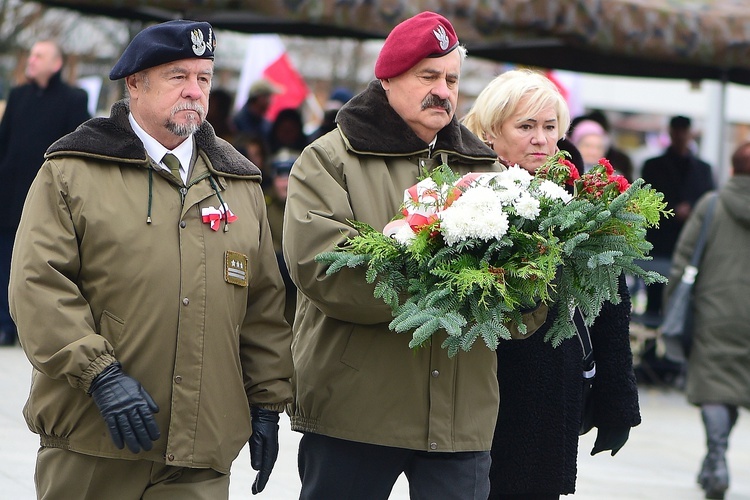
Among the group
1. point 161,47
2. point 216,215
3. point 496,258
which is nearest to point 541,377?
point 496,258

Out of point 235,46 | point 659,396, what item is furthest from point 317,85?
point 659,396

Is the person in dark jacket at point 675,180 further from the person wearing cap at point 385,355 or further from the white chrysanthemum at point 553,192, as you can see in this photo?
the white chrysanthemum at point 553,192

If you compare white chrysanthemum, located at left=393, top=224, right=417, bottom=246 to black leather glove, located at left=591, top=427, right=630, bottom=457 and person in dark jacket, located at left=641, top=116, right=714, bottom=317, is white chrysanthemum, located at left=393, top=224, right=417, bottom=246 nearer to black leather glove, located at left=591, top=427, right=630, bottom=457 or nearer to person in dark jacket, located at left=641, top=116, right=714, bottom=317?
black leather glove, located at left=591, top=427, right=630, bottom=457

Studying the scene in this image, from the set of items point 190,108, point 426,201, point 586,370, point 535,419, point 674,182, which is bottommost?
point 535,419

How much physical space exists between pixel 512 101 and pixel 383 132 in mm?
845

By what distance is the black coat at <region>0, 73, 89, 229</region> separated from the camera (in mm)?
9406

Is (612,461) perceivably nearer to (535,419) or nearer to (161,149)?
(535,419)

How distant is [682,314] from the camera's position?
24.8 ft

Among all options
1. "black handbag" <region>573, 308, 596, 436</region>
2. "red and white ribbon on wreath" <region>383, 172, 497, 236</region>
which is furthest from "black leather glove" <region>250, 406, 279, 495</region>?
"black handbag" <region>573, 308, 596, 436</region>

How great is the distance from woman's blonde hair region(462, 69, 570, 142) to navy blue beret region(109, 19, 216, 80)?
141cm

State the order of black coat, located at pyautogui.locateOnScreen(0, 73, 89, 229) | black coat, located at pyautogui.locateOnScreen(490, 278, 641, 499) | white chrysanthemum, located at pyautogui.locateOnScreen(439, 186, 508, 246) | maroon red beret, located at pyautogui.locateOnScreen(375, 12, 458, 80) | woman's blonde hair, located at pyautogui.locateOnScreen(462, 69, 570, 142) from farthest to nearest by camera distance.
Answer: black coat, located at pyautogui.locateOnScreen(0, 73, 89, 229)
woman's blonde hair, located at pyautogui.locateOnScreen(462, 69, 570, 142)
black coat, located at pyautogui.locateOnScreen(490, 278, 641, 499)
maroon red beret, located at pyautogui.locateOnScreen(375, 12, 458, 80)
white chrysanthemum, located at pyautogui.locateOnScreen(439, 186, 508, 246)

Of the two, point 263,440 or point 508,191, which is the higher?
point 508,191

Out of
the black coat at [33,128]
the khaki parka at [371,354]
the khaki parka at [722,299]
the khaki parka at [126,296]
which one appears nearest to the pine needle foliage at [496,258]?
the khaki parka at [371,354]

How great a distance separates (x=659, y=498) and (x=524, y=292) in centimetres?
395
